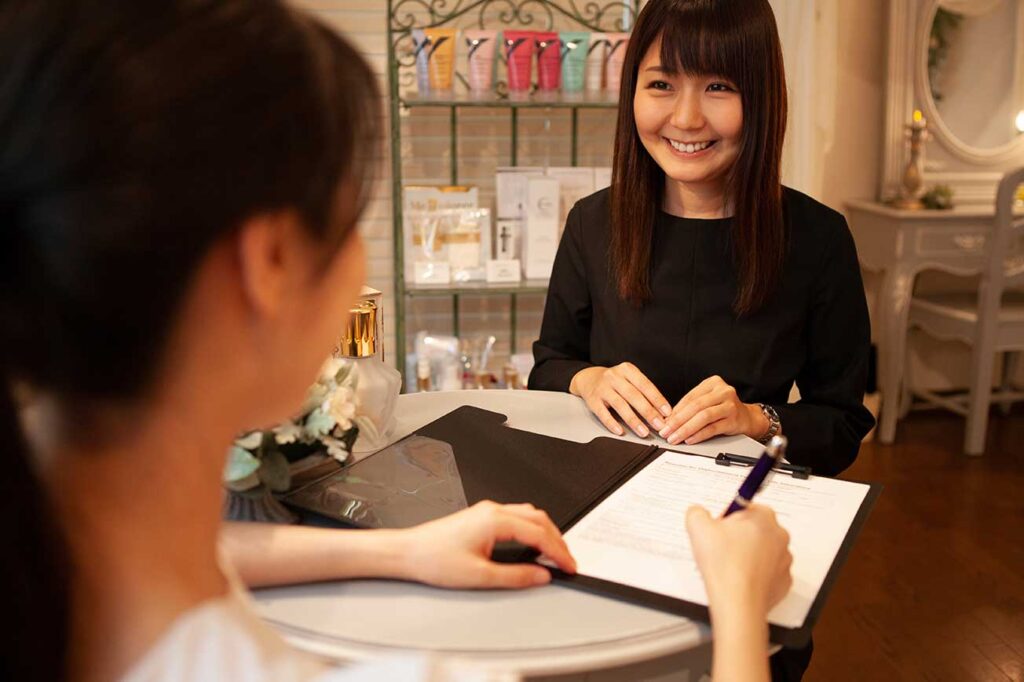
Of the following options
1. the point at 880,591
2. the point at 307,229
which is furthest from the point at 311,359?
the point at 880,591

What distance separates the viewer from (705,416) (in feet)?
4.63

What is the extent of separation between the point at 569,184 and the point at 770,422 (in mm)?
1714

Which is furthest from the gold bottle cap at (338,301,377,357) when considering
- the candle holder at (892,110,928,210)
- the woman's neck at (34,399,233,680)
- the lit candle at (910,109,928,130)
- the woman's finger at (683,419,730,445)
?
the lit candle at (910,109,928,130)

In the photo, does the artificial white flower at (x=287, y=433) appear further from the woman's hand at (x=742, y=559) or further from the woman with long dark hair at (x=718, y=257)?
the woman with long dark hair at (x=718, y=257)

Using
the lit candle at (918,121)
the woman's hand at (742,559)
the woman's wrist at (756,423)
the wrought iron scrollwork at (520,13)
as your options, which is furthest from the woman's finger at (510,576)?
the lit candle at (918,121)

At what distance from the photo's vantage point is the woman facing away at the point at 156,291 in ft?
1.45

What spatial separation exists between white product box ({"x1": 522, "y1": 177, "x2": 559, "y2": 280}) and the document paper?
1.86m

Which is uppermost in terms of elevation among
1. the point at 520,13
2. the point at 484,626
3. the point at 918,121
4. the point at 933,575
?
the point at 520,13

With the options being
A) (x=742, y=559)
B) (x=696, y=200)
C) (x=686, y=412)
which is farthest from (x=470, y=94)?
(x=742, y=559)

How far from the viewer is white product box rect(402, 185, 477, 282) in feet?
9.96

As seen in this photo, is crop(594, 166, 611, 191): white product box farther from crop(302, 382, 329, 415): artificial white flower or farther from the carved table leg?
A: crop(302, 382, 329, 415): artificial white flower

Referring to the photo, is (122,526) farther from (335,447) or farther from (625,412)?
(625,412)

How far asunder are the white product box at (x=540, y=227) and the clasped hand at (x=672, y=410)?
5.35 ft

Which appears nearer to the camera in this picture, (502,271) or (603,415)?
(603,415)
